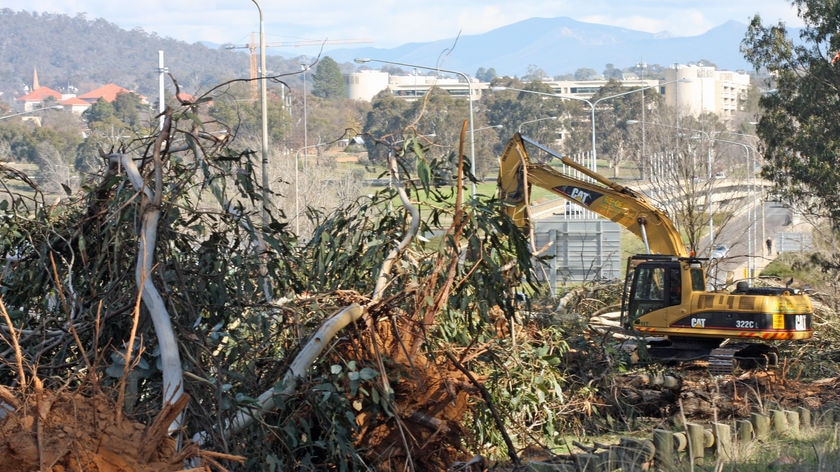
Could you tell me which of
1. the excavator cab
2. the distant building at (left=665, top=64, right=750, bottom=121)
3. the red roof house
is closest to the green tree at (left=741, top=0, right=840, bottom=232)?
the excavator cab

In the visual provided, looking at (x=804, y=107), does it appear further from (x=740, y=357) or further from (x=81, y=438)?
(x=81, y=438)

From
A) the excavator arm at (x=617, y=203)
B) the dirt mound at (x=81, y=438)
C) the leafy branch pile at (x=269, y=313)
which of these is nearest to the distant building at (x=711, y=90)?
the excavator arm at (x=617, y=203)

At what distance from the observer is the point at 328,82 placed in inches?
4038

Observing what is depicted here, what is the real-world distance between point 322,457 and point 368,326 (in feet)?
3.28

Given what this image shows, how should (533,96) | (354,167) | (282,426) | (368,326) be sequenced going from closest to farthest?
(282,426) < (368,326) < (354,167) < (533,96)

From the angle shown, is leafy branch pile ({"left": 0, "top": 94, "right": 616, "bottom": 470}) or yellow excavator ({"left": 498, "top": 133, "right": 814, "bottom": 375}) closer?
leafy branch pile ({"left": 0, "top": 94, "right": 616, "bottom": 470})

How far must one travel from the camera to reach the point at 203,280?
7.60 m

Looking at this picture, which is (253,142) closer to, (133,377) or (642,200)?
(642,200)

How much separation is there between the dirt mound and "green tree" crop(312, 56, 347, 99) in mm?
92559

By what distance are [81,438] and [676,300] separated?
1128 cm

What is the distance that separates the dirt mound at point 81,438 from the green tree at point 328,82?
92559mm

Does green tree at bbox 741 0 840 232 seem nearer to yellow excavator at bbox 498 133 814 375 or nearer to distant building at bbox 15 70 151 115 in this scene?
yellow excavator at bbox 498 133 814 375

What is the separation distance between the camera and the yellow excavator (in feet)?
46.6

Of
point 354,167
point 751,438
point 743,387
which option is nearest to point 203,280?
point 751,438
